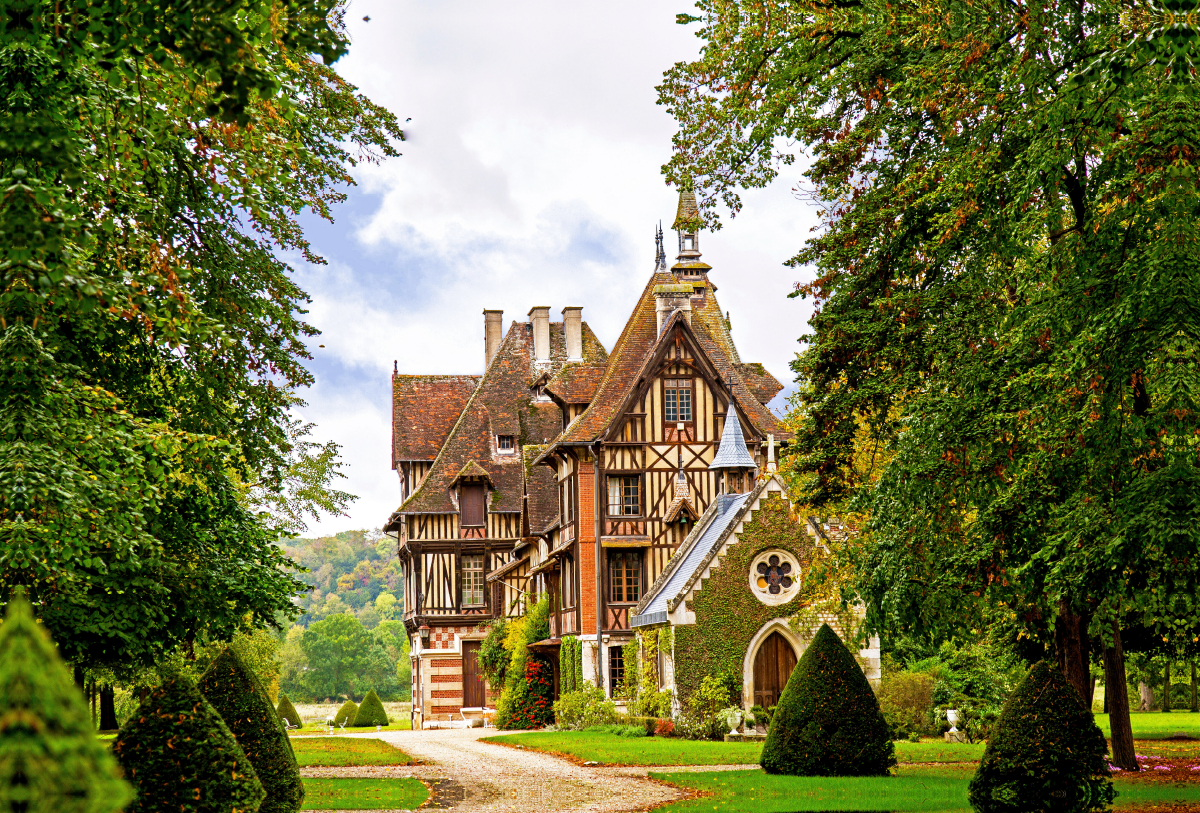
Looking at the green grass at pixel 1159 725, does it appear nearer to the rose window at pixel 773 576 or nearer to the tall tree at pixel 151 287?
the rose window at pixel 773 576

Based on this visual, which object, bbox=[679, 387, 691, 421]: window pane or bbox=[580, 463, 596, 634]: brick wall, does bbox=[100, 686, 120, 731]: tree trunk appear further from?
bbox=[679, 387, 691, 421]: window pane

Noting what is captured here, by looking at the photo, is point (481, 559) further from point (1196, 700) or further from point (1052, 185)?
point (1052, 185)

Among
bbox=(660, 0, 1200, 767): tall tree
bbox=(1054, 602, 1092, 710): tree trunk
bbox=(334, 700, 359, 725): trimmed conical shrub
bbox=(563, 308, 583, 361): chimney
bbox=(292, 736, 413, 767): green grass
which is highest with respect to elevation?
bbox=(563, 308, 583, 361): chimney

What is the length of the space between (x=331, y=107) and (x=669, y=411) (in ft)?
66.9

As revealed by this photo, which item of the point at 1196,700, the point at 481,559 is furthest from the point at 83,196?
the point at 1196,700

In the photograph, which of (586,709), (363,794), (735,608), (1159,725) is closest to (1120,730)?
(735,608)

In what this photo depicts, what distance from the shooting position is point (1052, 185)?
1130 centimetres

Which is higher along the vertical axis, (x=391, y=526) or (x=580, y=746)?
(x=391, y=526)

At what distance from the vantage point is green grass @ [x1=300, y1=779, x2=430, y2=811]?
15.0 meters

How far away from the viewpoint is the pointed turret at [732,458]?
3312cm

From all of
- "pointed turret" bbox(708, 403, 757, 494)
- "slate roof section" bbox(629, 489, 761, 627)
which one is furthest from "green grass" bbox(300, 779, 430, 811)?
"pointed turret" bbox(708, 403, 757, 494)

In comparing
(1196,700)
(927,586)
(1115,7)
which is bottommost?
(1196,700)

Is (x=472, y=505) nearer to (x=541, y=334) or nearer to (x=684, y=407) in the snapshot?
(x=541, y=334)

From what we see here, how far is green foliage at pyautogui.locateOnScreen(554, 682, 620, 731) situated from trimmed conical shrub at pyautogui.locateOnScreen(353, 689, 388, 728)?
54.6ft
